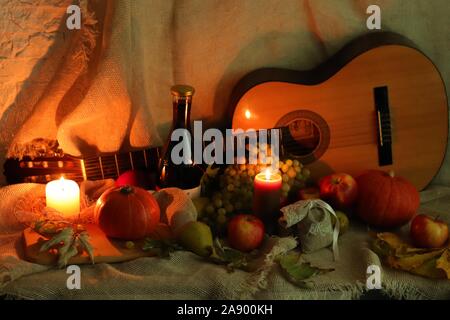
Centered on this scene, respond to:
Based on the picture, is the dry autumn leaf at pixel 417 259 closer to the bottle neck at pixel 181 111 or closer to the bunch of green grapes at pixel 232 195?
the bunch of green grapes at pixel 232 195

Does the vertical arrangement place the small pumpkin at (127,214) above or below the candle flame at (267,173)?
below

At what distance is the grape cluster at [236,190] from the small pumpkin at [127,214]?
14 centimetres

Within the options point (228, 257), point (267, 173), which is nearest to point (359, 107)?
point (267, 173)

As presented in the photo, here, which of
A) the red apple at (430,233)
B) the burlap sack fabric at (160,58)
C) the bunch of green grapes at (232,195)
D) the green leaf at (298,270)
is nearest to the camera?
the green leaf at (298,270)

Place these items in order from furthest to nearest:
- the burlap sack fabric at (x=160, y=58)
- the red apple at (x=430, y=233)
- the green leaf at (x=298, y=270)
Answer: the burlap sack fabric at (x=160, y=58) → the red apple at (x=430, y=233) → the green leaf at (x=298, y=270)

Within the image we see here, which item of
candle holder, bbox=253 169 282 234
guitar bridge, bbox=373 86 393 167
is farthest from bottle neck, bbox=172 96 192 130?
guitar bridge, bbox=373 86 393 167

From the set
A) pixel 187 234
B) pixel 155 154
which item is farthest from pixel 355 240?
pixel 155 154

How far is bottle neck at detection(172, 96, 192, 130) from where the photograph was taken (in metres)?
1.28

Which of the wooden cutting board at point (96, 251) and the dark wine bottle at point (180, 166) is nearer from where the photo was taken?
the wooden cutting board at point (96, 251)

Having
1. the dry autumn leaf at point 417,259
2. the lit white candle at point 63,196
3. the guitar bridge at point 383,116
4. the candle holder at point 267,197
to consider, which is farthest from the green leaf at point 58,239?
the guitar bridge at point 383,116

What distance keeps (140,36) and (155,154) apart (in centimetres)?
31

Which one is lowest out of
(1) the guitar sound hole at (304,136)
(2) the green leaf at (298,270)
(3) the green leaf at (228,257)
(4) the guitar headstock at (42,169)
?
(2) the green leaf at (298,270)

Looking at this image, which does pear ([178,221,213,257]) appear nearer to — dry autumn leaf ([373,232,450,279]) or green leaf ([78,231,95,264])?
green leaf ([78,231,95,264])

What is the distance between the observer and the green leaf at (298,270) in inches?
40.7
